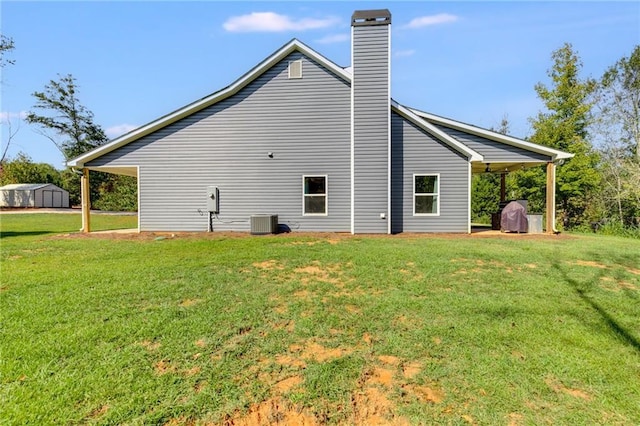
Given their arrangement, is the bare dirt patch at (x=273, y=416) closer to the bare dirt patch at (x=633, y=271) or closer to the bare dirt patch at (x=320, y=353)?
the bare dirt patch at (x=320, y=353)

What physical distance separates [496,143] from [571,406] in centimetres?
1115

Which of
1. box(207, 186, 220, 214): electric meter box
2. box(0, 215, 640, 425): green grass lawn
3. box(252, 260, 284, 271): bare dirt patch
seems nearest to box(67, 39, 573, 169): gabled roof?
box(207, 186, 220, 214): electric meter box

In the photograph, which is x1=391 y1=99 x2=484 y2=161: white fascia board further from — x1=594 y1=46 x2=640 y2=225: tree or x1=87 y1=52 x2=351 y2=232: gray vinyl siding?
x1=594 y1=46 x2=640 y2=225: tree

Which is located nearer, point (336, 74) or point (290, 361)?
point (290, 361)

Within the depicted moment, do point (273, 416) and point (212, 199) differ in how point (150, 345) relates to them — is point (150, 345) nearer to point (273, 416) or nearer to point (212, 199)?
point (273, 416)

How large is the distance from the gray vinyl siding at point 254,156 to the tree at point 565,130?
46.9ft

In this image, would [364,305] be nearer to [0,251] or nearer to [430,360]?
[430,360]

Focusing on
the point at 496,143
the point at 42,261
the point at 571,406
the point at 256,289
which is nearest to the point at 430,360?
the point at 571,406

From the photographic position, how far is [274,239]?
31.3ft

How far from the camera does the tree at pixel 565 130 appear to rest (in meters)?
18.2

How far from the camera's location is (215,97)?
11.8 metres

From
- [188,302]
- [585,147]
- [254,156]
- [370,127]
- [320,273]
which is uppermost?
[585,147]

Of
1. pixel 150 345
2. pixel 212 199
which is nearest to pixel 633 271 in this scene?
pixel 150 345

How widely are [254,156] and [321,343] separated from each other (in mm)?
9511
